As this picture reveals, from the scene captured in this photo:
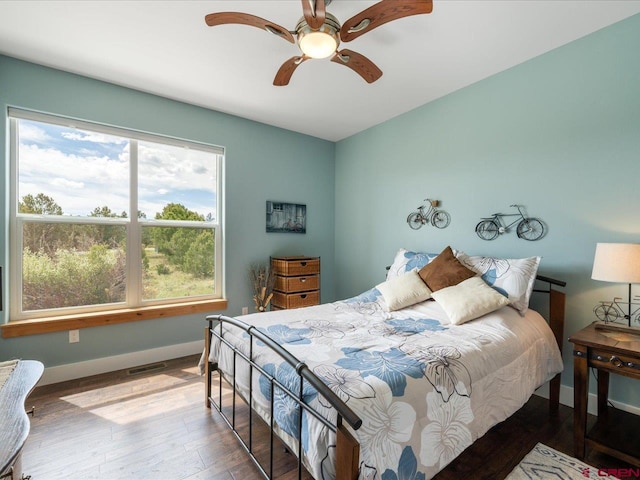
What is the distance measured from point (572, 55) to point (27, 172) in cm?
448

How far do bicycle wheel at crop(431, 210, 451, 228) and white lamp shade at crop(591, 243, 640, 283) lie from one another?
131cm

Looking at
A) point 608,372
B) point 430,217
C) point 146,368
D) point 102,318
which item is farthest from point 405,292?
point 102,318

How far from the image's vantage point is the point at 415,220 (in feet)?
11.0

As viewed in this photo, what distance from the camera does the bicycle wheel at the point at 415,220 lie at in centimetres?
329

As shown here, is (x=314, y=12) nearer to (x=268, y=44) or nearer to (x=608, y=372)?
(x=268, y=44)

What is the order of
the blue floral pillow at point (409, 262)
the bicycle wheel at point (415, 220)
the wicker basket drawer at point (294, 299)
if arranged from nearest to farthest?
the blue floral pillow at point (409, 262) < the bicycle wheel at point (415, 220) < the wicker basket drawer at point (294, 299)

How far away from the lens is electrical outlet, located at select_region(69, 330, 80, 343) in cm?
265

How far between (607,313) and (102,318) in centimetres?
406

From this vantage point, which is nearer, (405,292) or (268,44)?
(268,44)

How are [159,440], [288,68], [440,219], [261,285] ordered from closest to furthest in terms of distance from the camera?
[159,440] → [288,68] → [440,219] → [261,285]

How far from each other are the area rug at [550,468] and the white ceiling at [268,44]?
272 cm

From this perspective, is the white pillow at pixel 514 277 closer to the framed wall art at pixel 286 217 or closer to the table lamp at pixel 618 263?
the table lamp at pixel 618 263

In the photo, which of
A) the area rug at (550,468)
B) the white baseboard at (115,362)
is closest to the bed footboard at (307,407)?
the area rug at (550,468)

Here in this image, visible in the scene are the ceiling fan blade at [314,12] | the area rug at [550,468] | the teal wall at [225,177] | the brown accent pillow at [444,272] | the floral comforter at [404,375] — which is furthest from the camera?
the teal wall at [225,177]
